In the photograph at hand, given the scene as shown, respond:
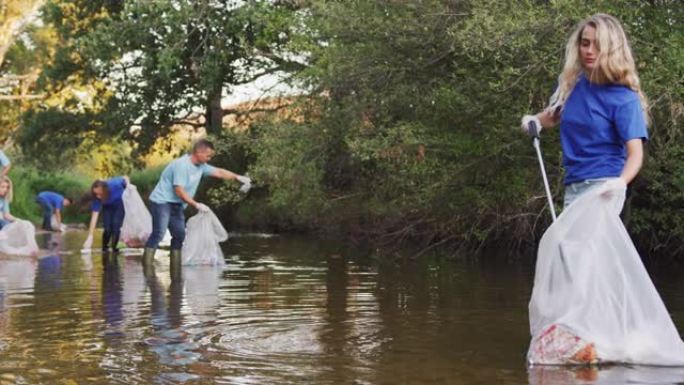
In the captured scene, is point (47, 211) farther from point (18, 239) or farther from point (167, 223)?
point (167, 223)

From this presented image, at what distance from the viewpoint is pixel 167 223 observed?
16.1m

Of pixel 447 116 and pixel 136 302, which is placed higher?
pixel 447 116

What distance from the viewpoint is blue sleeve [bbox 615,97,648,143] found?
6.88 meters

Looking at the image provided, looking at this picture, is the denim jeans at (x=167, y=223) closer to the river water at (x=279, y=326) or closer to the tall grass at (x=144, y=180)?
the river water at (x=279, y=326)

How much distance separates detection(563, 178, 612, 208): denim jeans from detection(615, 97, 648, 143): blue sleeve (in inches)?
11.2

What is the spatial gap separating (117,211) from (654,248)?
8722 millimetres

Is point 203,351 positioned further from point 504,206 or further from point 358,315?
point 504,206

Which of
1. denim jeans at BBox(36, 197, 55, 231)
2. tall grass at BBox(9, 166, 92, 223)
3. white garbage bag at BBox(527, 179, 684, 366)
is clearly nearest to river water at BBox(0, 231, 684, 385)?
white garbage bag at BBox(527, 179, 684, 366)

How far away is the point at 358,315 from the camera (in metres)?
9.74

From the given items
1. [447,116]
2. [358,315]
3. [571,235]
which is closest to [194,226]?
[447,116]

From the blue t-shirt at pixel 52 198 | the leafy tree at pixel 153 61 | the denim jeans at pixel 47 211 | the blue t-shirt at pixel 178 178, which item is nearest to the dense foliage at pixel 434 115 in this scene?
the leafy tree at pixel 153 61

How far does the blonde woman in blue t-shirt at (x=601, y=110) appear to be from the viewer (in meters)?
6.85

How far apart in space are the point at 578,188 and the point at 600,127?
0.40m

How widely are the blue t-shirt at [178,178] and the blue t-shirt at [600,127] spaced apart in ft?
30.2
